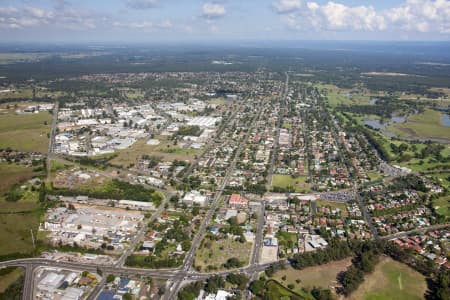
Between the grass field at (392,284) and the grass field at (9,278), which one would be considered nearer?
the grass field at (392,284)

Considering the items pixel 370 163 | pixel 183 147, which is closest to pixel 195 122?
pixel 183 147

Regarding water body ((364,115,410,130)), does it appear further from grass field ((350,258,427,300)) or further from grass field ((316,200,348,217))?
grass field ((350,258,427,300))

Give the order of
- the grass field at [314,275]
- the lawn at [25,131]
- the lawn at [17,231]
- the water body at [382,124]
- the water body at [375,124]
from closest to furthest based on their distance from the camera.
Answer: the grass field at [314,275], the lawn at [17,231], the lawn at [25,131], the water body at [375,124], the water body at [382,124]

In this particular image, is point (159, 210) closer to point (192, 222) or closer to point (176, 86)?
point (192, 222)

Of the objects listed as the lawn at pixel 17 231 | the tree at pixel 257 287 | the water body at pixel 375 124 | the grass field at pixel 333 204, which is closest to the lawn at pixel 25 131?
the lawn at pixel 17 231

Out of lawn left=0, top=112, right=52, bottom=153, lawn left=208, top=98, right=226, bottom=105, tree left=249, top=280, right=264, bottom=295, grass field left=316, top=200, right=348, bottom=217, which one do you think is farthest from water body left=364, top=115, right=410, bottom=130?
lawn left=0, top=112, right=52, bottom=153

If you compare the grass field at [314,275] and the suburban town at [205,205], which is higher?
the suburban town at [205,205]

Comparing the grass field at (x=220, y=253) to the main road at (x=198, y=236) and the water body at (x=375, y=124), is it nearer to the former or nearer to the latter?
the main road at (x=198, y=236)
